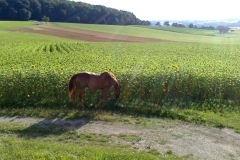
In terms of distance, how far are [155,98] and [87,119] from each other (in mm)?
3895

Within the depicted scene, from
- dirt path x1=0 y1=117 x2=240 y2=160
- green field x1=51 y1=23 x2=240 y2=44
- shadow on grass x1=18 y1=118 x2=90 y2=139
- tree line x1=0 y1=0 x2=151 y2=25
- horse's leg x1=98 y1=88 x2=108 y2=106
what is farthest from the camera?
tree line x1=0 y1=0 x2=151 y2=25

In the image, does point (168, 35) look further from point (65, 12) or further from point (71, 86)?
point (71, 86)

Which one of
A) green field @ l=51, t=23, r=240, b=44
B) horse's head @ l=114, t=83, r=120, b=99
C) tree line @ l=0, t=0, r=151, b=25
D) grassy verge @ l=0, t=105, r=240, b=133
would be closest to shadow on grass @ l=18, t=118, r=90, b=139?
grassy verge @ l=0, t=105, r=240, b=133

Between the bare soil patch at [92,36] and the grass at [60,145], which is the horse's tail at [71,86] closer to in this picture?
the grass at [60,145]

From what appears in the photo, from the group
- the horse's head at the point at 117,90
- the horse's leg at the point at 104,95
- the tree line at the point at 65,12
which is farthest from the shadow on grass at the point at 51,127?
the tree line at the point at 65,12

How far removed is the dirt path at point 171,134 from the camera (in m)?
8.12

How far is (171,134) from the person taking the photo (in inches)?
368

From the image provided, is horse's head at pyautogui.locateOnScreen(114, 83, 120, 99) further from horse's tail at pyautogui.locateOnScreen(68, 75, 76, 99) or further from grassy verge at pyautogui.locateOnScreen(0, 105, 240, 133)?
horse's tail at pyautogui.locateOnScreen(68, 75, 76, 99)

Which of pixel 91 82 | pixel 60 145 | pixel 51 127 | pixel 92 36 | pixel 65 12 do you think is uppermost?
pixel 65 12

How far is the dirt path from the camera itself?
8.12 metres

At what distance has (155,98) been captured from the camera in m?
13.0

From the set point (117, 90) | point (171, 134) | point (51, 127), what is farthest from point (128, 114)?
point (51, 127)

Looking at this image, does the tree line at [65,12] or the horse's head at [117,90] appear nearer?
the horse's head at [117,90]

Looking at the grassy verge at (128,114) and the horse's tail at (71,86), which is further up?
the horse's tail at (71,86)
